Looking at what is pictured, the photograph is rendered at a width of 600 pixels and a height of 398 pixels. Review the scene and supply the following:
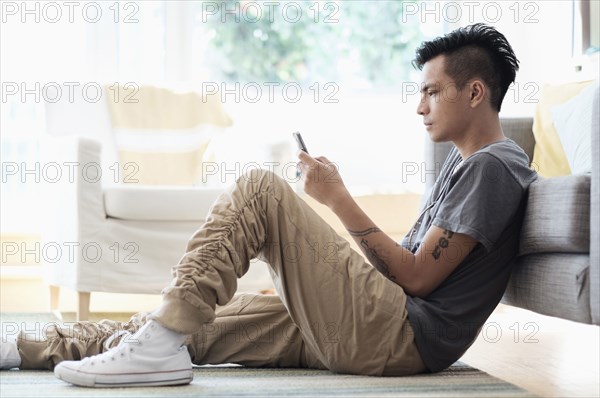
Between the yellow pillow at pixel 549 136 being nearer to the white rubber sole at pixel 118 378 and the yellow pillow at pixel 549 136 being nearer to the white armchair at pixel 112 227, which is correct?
the white armchair at pixel 112 227

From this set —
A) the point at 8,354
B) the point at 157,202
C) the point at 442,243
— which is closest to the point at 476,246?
the point at 442,243

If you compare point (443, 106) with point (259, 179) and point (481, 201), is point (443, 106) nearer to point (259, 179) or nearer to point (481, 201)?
point (481, 201)

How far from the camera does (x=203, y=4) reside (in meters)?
4.57

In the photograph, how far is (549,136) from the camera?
2514 mm

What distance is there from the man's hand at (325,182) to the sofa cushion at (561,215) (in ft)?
1.16

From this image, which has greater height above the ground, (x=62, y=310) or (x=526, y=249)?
(x=526, y=249)

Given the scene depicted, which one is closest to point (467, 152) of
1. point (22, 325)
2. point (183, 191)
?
point (183, 191)

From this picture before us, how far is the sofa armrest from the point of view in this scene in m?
3.00

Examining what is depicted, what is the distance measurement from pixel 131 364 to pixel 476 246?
66cm

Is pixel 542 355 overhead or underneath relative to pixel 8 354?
underneath

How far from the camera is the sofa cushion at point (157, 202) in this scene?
9.97ft

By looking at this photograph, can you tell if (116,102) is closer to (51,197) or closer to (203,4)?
(51,197)

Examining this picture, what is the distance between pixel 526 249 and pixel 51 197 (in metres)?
2.15

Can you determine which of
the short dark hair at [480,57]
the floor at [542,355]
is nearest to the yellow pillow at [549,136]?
the floor at [542,355]
